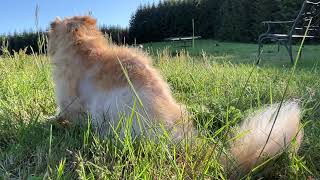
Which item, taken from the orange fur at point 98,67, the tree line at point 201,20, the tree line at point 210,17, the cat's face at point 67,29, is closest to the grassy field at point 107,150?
the orange fur at point 98,67

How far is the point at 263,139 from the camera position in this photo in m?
1.96

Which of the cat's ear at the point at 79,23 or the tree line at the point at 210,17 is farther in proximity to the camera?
the tree line at the point at 210,17

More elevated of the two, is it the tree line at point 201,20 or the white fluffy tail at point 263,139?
the tree line at point 201,20

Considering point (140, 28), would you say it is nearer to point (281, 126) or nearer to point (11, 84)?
point (11, 84)

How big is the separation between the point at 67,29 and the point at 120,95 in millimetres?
878

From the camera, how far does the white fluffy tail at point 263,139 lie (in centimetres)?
191

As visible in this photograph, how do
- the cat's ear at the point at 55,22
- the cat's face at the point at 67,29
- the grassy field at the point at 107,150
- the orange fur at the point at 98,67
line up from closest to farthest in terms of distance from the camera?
the grassy field at the point at 107,150, the orange fur at the point at 98,67, the cat's face at the point at 67,29, the cat's ear at the point at 55,22

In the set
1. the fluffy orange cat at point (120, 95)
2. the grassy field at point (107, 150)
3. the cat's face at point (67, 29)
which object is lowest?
the grassy field at point (107, 150)

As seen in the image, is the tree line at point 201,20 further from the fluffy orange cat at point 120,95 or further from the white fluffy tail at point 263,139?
the white fluffy tail at point 263,139

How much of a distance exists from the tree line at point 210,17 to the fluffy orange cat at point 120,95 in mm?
13154

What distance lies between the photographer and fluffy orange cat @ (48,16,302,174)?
1986 mm

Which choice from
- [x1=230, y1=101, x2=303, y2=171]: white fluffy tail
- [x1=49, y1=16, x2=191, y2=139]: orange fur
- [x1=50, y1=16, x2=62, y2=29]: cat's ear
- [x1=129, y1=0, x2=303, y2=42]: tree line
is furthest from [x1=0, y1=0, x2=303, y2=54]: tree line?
[x1=230, y1=101, x2=303, y2=171]: white fluffy tail

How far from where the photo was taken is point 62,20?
3.27 metres

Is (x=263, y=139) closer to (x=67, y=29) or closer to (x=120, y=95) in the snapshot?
(x=120, y=95)
